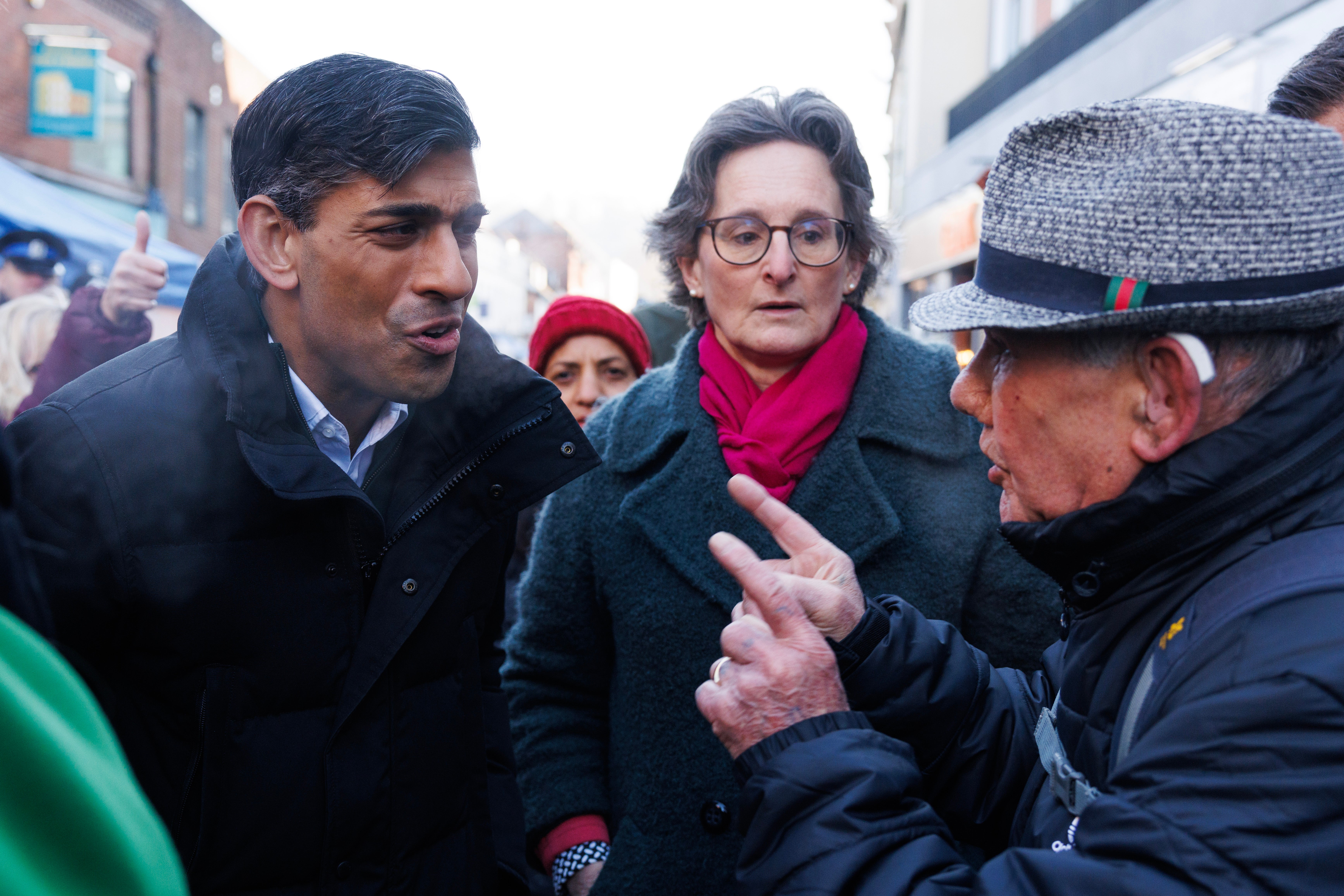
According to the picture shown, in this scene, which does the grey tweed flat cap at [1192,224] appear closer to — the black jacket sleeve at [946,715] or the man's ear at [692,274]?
the black jacket sleeve at [946,715]

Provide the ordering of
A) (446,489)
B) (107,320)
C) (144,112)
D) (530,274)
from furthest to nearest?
(530,274)
(144,112)
(107,320)
(446,489)

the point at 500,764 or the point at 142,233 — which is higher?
the point at 142,233

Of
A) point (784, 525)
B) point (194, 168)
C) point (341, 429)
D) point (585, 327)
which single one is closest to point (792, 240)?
point (784, 525)

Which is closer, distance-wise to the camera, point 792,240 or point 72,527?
point 72,527

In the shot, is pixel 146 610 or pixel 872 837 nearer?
pixel 872 837

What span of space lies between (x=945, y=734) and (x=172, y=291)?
7189 mm

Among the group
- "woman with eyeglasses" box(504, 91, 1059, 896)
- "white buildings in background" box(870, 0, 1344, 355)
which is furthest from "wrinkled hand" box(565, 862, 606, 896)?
"white buildings in background" box(870, 0, 1344, 355)

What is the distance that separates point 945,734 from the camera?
64.0 inches

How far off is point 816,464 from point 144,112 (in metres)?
19.9

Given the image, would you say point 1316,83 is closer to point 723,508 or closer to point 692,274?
point 692,274

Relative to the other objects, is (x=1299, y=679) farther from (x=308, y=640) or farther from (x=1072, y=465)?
(x=308, y=640)

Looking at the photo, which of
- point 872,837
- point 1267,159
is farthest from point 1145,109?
point 872,837

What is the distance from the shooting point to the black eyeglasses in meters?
2.50

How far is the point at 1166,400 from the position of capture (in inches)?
48.1
